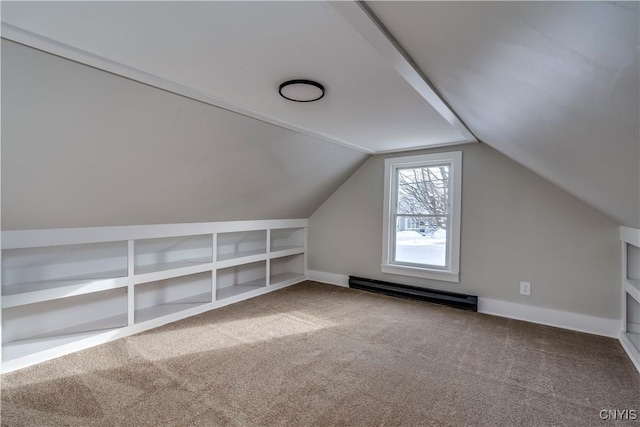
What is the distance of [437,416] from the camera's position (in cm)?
168

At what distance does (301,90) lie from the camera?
1947 millimetres

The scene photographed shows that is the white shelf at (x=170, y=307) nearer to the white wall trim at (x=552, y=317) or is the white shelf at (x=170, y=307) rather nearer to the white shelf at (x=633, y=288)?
the white wall trim at (x=552, y=317)

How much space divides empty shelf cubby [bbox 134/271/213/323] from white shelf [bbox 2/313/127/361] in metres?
0.22

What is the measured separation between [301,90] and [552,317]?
3.29 m

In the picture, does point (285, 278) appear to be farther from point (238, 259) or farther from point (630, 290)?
point (630, 290)

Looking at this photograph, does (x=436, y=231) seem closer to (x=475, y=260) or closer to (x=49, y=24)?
(x=475, y=260)

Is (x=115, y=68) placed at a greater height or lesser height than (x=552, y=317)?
greater

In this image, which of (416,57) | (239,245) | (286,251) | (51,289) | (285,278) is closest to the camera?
(416,57)

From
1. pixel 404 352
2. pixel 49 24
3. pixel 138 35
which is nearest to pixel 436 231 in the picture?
pixel 404 352

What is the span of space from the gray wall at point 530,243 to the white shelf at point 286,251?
1.46 m

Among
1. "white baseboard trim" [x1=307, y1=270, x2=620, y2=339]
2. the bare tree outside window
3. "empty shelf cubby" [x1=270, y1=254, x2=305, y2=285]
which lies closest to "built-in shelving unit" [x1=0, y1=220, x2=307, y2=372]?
"empty shelf cubby" [x1=270, y1=254, x2=305, y2=285]

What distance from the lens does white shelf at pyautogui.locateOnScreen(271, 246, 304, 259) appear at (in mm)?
4250

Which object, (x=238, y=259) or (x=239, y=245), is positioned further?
(x=239, y=245)

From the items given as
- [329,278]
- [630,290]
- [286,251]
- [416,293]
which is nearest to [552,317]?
[630,290]
